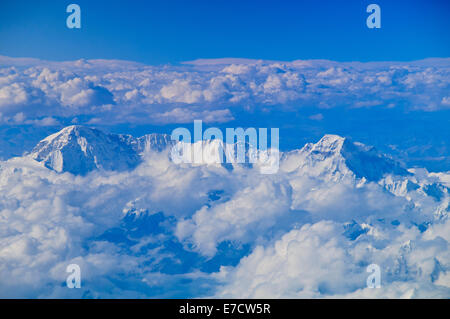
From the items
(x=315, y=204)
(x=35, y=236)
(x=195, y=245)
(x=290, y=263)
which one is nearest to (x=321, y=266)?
(x=290, y=263)

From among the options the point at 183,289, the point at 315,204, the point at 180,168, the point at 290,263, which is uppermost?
the point at 180,168

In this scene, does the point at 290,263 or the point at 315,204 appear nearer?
the point at 290,263

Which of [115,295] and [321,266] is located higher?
[321,266]

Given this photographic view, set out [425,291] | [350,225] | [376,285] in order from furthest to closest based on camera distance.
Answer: [350,225] → [376,285] → [425,291]

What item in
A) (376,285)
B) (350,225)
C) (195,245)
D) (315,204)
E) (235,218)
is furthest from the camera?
Answer: (195,245)

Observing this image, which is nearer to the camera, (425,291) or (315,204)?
(425,291)

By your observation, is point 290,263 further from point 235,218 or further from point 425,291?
point 235,218

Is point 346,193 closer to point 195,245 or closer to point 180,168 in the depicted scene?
point 195,245

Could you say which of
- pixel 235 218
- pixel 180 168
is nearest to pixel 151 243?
pixel 180 168

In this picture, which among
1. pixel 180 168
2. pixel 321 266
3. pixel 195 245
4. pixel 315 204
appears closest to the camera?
pixel 321 266
